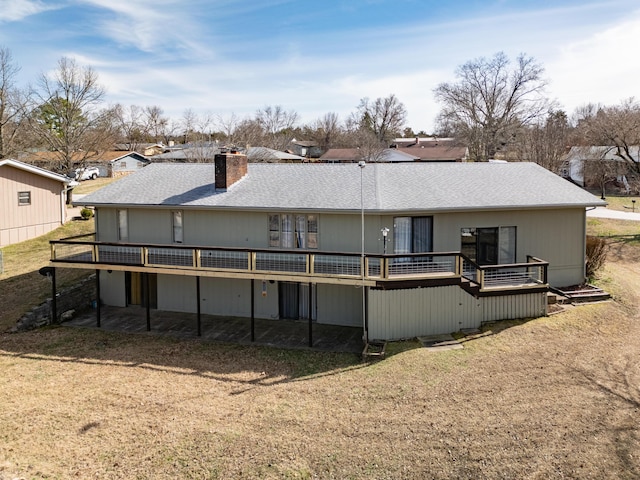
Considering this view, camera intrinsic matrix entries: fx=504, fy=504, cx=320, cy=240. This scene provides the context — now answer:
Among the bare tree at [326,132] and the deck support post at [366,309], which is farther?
the bare tree at [326,132]

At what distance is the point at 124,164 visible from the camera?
60.2m

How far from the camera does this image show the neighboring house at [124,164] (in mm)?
58094

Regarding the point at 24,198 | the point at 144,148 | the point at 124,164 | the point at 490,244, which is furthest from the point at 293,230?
the point at 144,148

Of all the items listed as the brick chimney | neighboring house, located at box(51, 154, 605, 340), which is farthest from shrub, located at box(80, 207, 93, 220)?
the brick chimney

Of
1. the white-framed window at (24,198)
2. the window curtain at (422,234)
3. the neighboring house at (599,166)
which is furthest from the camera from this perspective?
the neighboring house at (599,166)

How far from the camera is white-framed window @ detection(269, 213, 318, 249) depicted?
1825 centimetres

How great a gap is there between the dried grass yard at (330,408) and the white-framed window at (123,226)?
470 cm

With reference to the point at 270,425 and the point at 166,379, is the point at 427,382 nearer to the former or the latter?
the point at 270,425

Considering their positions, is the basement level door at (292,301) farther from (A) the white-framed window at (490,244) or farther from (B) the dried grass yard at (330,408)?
(A) the white-framed window at (490,244)

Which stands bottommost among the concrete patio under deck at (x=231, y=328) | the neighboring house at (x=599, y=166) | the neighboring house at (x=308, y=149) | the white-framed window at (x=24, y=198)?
the concrete patio under deck at (x=231, y=328)

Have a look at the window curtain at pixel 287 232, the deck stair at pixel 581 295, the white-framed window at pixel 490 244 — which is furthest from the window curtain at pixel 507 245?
the window curtain at pixel 287 232

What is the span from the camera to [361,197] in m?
16.4

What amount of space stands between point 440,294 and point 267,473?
28.9ft

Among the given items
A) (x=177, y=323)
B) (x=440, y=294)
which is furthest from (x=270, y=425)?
(x=177, y=323)
